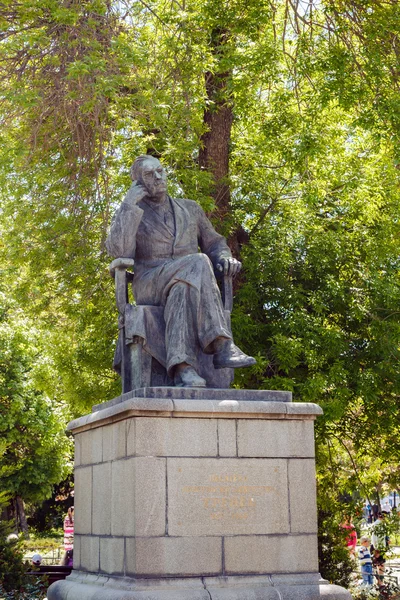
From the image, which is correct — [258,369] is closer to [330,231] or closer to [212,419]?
[330,231]

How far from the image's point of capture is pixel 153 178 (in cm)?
814

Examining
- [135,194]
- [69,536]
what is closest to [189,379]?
[135,194]

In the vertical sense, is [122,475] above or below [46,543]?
above

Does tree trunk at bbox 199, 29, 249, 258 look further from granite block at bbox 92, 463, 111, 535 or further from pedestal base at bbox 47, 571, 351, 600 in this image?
pedestal base at bbox 47, 571, 351, 600

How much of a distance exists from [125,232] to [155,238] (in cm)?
33

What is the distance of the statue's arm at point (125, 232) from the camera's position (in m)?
7.83

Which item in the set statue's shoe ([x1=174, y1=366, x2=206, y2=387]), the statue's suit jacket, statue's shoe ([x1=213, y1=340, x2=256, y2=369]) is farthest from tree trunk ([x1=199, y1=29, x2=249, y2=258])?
statue's shoe ([x1=174, y1=366, x2=206, y2=387])

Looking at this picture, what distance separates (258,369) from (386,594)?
330 cm

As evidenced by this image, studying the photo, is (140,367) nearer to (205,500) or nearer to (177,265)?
(177,265)

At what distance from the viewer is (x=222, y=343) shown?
7508 millimetres

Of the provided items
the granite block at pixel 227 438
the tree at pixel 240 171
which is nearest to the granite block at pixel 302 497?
the granite block at pixel 227 438

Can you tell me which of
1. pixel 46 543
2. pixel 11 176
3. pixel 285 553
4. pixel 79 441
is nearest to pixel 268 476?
pixel 285 553

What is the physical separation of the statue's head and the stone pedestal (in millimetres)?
2011

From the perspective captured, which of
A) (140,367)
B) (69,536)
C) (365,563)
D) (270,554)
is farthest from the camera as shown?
(69,536)
